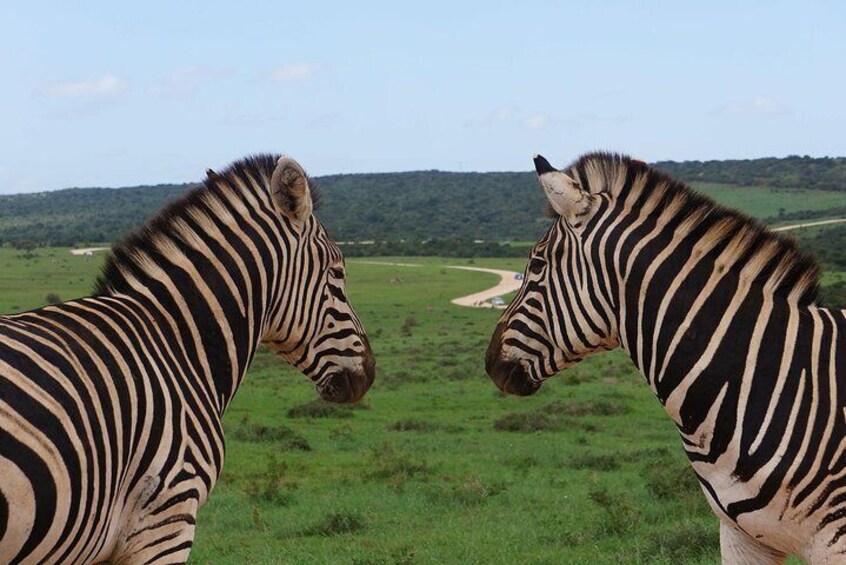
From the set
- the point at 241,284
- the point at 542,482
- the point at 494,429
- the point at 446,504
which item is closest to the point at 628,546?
the point at 446,504

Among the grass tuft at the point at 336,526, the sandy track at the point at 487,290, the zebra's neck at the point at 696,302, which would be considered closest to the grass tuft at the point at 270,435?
the grass tuft at the point at 336,526

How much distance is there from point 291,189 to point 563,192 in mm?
1249

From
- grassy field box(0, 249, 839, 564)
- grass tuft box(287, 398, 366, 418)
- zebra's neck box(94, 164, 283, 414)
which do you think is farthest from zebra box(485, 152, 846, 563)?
grass tuft box(287, 398, 366, 418)

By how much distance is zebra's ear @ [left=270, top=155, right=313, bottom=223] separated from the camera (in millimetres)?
4559

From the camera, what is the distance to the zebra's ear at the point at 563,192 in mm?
4488

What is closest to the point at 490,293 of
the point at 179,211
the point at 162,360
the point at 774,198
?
the point at 179,211

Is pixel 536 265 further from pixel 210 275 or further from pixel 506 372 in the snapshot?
pixel 210 275

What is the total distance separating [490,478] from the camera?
1303cm

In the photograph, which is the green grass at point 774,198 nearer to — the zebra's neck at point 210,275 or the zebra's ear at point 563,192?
the zebra's ear at point 563,192

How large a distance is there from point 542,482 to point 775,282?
8920 millimetres

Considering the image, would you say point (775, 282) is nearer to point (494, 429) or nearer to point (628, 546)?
point (628, 546)

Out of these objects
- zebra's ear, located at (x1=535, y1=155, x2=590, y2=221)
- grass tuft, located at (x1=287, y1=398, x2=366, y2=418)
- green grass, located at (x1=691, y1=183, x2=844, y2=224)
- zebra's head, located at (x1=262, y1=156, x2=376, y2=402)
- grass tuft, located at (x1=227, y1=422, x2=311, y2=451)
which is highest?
zebra's ear, located at (x1=535, y1=155, x2=590, y2=221)

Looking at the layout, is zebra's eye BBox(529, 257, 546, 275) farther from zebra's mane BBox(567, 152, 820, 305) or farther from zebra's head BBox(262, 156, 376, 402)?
zebra's head BBox(262, 156, 376, 402)

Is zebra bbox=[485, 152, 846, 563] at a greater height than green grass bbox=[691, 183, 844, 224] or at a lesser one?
greater
